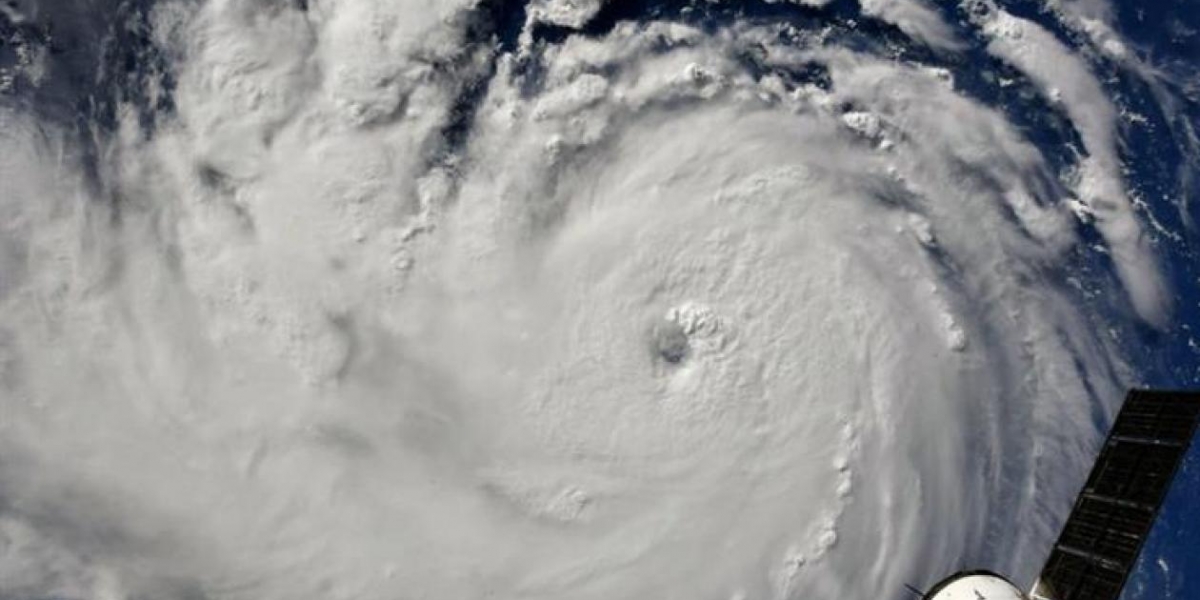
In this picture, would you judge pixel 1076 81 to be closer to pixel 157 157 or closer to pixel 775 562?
pixel 775 562

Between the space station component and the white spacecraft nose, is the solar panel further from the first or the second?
the white spacecraft nose

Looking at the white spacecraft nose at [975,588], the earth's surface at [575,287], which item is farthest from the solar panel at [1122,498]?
the earth's surface at [575,287]

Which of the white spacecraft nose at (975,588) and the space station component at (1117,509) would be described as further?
the white spacecraft nose at (975,588)

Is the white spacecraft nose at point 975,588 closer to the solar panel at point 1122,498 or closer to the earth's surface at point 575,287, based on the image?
the solar panel at point 1122,498

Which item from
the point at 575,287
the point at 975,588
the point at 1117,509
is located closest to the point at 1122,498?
the point at 1117,509

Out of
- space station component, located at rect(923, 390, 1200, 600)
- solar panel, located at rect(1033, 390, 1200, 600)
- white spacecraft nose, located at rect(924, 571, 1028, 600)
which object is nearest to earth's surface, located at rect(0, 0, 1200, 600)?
white spacecraft nose, located at rect(924, 571, 1028, 600)

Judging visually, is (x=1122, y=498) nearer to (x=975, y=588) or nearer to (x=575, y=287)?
(x=975, y=588)

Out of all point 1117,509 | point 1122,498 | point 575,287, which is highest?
point 575,287
